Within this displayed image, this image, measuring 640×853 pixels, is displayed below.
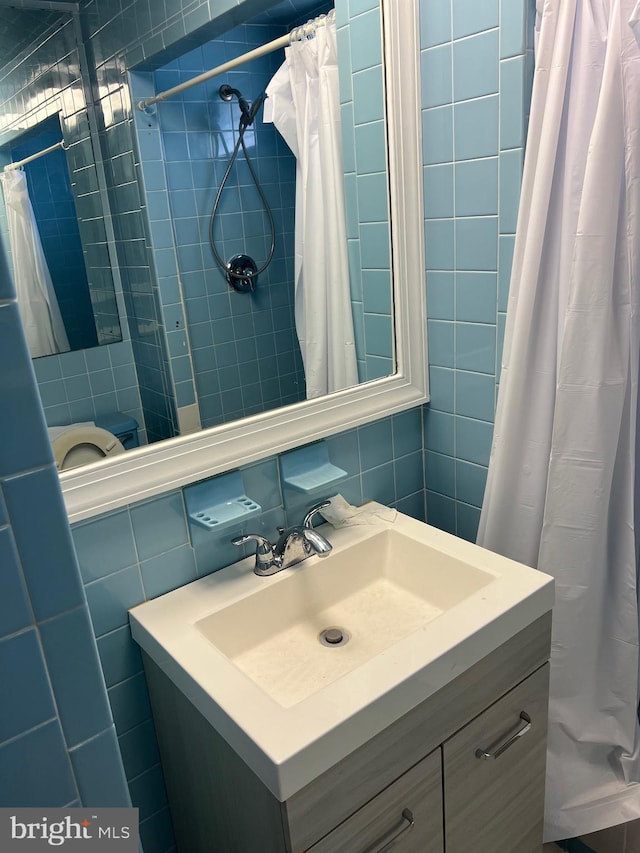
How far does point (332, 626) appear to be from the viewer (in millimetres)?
1345

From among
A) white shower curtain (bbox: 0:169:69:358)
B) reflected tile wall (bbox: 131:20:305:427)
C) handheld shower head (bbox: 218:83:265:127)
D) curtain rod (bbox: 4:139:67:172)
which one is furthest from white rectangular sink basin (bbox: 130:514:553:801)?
handheld shower head (bbox: 218:83:265:127)

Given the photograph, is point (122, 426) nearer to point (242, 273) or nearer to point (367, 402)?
point (242, 273)

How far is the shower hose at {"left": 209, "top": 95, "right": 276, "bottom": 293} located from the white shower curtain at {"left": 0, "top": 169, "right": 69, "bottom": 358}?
34 cm

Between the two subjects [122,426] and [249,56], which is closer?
[122,426]

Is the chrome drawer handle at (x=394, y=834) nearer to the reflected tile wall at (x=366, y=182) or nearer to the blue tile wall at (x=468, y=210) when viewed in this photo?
the blue tile wall at (x=468, y=210)

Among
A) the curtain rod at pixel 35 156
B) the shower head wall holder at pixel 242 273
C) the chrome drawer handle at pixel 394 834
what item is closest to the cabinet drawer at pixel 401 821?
the chrome drawer handle at pixel 394 834

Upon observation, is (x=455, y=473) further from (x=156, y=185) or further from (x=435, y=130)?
(x=156, y=185)

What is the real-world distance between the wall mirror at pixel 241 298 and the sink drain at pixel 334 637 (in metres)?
0.39

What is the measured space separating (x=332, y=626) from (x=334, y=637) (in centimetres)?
4

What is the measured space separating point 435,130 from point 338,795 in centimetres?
131

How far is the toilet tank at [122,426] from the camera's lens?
120cm

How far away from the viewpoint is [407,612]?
4.50ft

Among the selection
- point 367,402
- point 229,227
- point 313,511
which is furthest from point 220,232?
point 313,511

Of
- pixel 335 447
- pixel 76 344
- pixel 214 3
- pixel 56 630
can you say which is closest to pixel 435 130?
pixel 214 3
